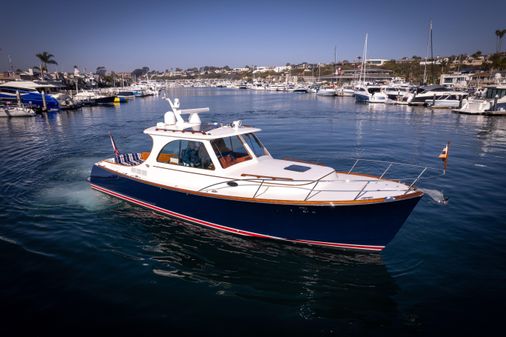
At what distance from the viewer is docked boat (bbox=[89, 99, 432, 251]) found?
7.45 m

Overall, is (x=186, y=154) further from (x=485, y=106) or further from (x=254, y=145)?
(x=485, y=106)

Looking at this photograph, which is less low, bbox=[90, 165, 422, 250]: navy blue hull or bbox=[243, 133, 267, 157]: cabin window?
bbox=[243, 133, 267, 157]: cabin window

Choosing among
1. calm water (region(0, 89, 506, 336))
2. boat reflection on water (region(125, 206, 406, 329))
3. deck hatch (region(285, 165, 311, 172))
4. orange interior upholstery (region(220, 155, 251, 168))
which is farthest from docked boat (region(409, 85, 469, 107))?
boat reflection on water (region(125, 206, 406, 329))

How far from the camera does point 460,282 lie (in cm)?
721

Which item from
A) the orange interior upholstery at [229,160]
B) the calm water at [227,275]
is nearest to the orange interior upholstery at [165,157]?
the orange interior upholstery at [229,160]

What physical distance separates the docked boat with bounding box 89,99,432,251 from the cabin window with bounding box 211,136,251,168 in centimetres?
3

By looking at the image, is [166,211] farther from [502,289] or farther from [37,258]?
[502,289]

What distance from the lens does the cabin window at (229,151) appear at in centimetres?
938

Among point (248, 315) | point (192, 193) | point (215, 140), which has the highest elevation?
point (215, 140)

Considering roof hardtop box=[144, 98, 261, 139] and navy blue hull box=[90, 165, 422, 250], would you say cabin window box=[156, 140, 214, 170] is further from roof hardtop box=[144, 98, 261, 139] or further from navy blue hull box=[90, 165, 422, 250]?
navy blue hull box=[90, 165, 422, 250]

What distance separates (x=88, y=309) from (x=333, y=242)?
5.97m

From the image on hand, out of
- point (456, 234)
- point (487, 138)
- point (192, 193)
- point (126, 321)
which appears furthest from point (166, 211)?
point (487, 138)

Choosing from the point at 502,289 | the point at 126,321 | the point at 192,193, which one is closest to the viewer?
the point at 126,321

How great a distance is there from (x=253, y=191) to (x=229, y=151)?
6.11ft
